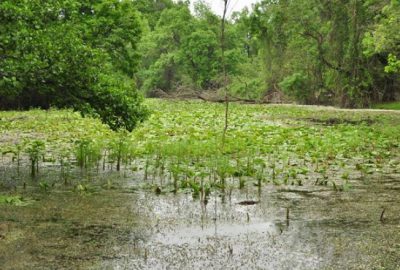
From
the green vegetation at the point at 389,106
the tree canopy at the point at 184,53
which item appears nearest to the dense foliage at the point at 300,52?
the tree canopy at the point at 184,53

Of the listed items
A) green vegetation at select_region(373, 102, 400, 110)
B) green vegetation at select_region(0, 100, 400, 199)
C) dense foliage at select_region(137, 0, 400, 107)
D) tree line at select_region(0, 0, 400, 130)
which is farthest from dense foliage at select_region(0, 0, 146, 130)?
green vegetation at select_region(373, 102, 400, 110)

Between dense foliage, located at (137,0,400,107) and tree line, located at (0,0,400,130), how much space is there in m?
0.08

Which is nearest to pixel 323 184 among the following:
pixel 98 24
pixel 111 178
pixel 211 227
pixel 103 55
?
pixel 211 227

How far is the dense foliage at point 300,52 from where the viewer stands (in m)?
30.9

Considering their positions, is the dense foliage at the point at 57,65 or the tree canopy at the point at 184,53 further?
the tree canopy at the point at 184,53

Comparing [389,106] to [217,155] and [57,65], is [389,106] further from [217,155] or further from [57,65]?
[57,65]

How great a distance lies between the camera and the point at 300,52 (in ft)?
124

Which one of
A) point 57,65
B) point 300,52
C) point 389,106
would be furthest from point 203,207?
point 300,52

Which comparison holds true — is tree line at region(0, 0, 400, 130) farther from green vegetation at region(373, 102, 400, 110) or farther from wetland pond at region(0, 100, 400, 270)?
wetland pond at region(0, 100, 400, 270)

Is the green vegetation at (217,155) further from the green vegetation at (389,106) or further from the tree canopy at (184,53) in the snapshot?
the green vegetation at (389,106)


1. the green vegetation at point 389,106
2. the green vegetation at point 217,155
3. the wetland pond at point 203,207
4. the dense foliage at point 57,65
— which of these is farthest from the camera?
the green vegetation at point 389,106

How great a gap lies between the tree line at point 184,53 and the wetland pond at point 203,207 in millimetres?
1485

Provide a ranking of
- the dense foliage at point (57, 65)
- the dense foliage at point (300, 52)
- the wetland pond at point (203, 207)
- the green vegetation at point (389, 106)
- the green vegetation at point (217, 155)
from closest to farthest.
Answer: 1. the wetland pond at point (203, 207)
2. the dense foliage at point (57, 65)
3. the green vegetation at point (217, 155)
4. the green vegetation at point (389, 106)
5. the dense foliage at point (300, 52)

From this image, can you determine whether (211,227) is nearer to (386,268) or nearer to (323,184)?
(386,268)
